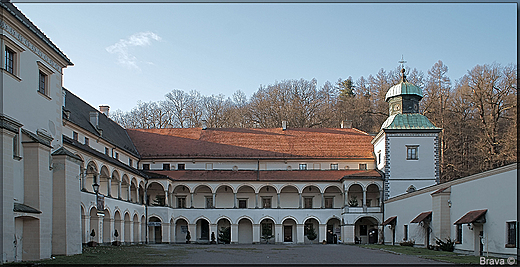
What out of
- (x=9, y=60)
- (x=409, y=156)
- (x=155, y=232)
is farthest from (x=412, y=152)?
(x=9, y=60)

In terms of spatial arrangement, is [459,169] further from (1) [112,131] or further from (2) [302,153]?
(1) [112,131]

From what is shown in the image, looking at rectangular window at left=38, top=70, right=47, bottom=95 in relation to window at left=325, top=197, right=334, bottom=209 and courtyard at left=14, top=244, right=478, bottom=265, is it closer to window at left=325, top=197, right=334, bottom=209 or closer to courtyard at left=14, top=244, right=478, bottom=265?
courtyard at left=14, top=244, right=478, bottom=265

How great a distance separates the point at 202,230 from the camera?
151 ft

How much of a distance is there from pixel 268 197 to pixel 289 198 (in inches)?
70.5

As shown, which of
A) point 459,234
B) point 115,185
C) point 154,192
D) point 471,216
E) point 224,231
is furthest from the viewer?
point 154,192

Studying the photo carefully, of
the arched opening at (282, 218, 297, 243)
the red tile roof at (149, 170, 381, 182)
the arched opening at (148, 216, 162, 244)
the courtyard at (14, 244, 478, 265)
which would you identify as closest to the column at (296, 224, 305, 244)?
the arched opening at (282, 218, 297, 243)

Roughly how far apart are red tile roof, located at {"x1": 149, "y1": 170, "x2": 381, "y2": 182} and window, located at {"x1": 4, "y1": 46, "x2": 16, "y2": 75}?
25638 mm

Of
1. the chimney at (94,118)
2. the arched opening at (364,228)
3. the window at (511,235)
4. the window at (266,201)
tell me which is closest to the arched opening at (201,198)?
the window at (266,201)

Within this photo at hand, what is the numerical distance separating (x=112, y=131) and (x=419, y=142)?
924 inches

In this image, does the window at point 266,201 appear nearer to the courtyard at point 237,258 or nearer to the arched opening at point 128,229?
the arched opening at point 128,229

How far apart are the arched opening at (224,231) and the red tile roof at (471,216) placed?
2390 centimetres

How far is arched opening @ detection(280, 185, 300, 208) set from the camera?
46.4 m

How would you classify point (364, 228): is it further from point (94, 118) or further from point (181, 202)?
point (94, 118)

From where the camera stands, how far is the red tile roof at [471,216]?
21227mm
